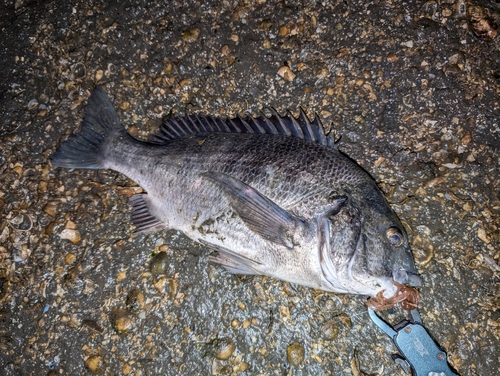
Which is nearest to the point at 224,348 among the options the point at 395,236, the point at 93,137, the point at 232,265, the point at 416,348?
the point at 232,265

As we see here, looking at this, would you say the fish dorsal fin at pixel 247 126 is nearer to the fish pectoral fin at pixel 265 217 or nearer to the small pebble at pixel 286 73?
the small pebble at pixel 286 73

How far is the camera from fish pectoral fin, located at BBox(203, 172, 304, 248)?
2.33 meters

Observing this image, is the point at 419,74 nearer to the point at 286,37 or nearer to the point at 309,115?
the point at 309,115

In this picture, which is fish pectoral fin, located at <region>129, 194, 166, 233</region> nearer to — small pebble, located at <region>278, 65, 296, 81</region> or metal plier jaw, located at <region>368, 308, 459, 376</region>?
small pebble, located at <region>278, 65, 296, 81</region>

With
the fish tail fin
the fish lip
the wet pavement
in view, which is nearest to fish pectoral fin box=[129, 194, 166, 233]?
the wet pavement

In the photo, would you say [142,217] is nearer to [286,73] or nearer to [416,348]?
[286,73]

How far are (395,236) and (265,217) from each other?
0.83 m

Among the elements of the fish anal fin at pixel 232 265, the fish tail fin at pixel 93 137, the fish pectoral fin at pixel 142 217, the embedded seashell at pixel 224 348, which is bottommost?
the embedded seashell at pixel 224 348

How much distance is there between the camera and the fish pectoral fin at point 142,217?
2852 millimetres

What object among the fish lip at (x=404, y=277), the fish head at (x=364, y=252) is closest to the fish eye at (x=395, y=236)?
the fish head at (x=364, y=252)

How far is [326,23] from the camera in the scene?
3.21m

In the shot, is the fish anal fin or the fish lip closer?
the fish lip

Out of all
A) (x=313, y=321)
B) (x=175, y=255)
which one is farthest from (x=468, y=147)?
(x=175, y=255)

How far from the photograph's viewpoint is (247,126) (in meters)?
2.79
